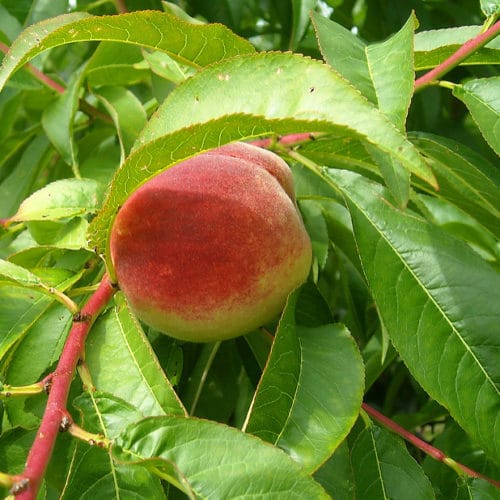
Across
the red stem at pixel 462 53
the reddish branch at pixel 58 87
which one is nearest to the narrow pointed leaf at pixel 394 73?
the red stem at pixel 462 53

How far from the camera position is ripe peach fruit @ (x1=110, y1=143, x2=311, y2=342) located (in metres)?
0.87

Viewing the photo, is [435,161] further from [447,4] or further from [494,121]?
[447,4]

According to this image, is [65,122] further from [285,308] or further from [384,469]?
[384,469]

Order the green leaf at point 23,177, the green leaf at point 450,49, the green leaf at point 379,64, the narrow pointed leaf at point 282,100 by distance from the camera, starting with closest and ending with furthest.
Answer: the narrow pointed leaf at point 282,100, the green leaf at point 379,64, the green leaf at point 450,49, the green leaf at point 23,177

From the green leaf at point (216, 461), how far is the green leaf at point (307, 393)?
8cm

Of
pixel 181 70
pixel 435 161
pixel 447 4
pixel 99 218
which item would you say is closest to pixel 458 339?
pixel 435 161

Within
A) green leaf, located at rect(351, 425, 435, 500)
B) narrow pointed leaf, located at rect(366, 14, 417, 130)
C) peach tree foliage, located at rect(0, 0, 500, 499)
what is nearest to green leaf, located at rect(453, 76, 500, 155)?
peach tree foliage, located at rect(0, 0, 500, 499)

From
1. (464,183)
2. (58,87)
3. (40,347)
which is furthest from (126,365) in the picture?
(58,87)

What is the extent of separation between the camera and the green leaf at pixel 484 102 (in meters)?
0.99

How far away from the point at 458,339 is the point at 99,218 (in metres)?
0.45

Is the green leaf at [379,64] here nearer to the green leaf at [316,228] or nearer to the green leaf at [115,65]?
the green leaf at [316,228]

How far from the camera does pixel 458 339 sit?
862 mm

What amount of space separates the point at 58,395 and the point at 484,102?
69 cm

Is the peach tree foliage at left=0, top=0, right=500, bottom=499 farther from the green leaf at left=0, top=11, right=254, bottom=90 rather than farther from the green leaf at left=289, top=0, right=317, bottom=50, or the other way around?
the green leaf at left=289, top=0, right=317, bottom=50
